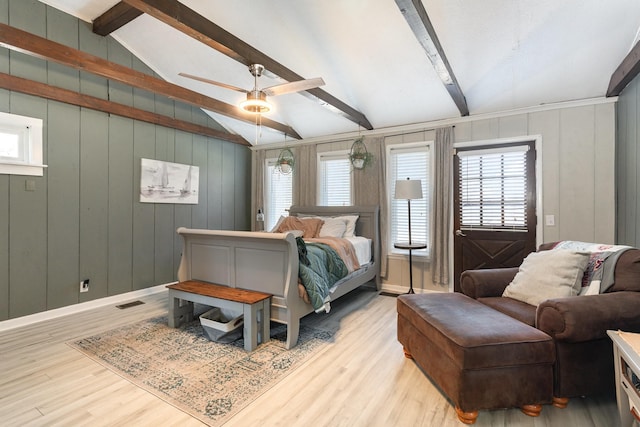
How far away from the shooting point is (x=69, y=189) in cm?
365

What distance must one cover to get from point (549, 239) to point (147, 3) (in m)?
4.69

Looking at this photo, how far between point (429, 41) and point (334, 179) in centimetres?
289

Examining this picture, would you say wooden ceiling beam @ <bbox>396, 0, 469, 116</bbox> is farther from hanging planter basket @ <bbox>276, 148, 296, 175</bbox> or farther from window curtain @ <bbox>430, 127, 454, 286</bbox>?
hanging planter basket @ <bbox>276, 148, 296, 175</bbox>

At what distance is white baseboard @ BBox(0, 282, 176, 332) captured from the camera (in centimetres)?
321

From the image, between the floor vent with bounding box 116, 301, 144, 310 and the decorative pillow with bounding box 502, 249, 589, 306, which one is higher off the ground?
the decorative pillow with bounding box 502, 249, 589, 306

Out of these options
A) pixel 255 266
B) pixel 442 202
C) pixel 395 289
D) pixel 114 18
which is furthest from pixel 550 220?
pixel 114 18

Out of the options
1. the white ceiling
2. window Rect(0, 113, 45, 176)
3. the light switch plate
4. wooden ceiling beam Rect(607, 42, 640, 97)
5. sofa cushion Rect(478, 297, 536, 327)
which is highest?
the white ceiling

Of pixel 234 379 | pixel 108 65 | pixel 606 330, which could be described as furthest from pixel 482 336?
pixel 108 65

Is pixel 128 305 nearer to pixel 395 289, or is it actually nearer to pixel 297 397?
pixel 297 397

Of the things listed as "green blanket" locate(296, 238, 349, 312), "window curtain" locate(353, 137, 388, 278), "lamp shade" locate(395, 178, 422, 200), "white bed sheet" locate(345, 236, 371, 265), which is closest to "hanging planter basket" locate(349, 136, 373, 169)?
"window curtain" locate(353, 137, 388, 278)

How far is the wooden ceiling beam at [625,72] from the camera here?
104 inches

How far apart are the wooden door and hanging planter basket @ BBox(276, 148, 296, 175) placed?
9.02 ft

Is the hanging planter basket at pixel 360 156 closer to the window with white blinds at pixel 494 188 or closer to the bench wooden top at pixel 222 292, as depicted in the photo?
the window with white blinds at pixel 494 188

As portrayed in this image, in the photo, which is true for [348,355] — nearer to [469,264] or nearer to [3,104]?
[469,264]
